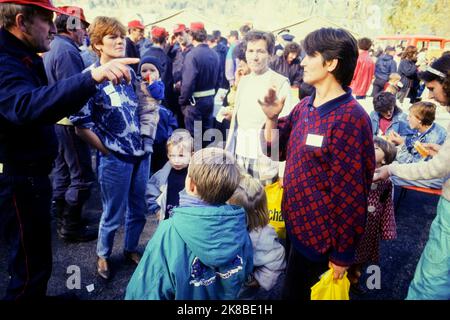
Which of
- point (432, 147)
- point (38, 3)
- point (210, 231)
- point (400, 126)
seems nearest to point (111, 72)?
point (38, 3)

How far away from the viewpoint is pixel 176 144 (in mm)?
2514

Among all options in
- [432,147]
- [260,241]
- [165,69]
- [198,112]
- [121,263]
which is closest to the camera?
[260,241]

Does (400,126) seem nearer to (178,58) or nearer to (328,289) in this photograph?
(328,289)

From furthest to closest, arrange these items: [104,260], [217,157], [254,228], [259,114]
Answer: [259,114] → [104,260] → [254,228] → [217,157]

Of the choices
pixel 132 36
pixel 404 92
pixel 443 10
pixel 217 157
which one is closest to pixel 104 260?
pixel 217 157

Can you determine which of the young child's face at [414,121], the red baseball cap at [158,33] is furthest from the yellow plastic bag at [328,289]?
the red baseball cap at [158,33]

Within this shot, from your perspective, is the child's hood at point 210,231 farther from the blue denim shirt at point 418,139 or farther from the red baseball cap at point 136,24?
the red baseball cap at point 136,24

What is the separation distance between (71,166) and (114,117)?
3.74 ft

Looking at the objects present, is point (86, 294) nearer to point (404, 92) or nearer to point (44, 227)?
point (44, 227)

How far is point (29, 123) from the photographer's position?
1435 millimetres

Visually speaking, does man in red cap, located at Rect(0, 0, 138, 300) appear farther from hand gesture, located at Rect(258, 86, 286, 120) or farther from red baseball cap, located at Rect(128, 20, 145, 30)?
red baseball cap, located at Rect(128, 20, 145, 30)

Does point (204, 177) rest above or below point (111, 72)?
below

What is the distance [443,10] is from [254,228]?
3916 centimetres
